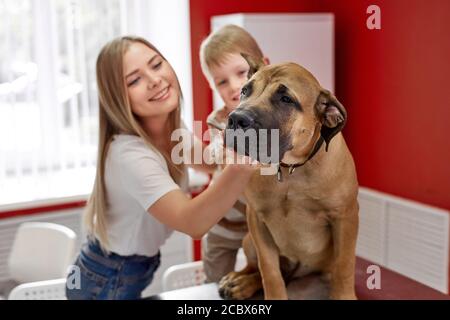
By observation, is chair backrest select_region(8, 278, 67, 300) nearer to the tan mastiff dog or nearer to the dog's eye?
the tan mastiff dog

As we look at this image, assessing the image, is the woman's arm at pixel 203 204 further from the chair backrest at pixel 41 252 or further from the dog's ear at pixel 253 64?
the chair backrest at pixel 41 252

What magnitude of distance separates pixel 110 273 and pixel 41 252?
59 cm

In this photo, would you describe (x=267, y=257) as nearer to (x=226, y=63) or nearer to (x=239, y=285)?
(x=239, y=285)

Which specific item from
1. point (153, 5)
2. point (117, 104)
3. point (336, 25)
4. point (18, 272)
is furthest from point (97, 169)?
point (18, 272)

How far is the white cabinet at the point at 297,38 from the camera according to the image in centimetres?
46

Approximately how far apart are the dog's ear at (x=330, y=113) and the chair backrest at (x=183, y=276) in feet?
1.45

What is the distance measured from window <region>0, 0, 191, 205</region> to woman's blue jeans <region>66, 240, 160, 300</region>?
0.47 feet

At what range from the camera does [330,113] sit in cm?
41

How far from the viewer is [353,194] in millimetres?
477

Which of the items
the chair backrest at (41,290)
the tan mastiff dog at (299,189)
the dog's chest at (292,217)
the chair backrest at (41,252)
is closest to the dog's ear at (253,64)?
the tan mastiff dog at (299,189)

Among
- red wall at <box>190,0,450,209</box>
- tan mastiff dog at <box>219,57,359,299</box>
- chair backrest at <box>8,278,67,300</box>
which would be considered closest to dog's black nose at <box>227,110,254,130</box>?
tan mastiff dog at <box>219,57,359,299</box>

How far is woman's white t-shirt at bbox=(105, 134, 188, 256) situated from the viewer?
1.78 feet
